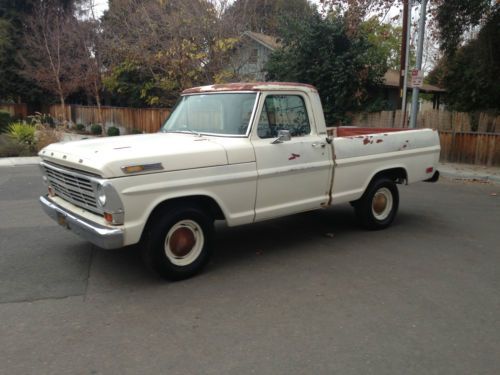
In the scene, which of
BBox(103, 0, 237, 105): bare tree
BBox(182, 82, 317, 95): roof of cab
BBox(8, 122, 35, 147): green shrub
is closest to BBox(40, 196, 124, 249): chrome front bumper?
BBox(182, 82, 317, 95): roof of cab

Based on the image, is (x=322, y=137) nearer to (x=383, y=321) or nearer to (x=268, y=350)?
(x=383, y=321)

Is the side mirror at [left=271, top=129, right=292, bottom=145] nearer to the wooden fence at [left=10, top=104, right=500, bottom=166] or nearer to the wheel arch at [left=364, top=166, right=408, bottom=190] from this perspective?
the wheel arch at [left=364, top=166, right=408, bottom=190]

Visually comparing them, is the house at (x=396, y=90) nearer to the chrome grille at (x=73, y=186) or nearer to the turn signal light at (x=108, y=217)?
the chrome grille at (x=73, y=186)

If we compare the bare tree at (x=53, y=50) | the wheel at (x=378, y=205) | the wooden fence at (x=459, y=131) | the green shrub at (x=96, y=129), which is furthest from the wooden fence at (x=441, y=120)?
the bare tree at (x=53, y=50)

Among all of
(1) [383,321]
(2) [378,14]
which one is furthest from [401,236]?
(2) [378,14]

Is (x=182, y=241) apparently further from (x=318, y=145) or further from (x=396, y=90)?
(x=396, y=90)

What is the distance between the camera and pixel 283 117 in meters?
5.33

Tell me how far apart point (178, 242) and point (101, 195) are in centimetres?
96

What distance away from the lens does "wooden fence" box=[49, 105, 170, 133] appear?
2306 centimetres

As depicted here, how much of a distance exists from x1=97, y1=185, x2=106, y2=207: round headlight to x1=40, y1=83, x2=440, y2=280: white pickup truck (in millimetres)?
12

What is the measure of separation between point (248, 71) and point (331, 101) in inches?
229

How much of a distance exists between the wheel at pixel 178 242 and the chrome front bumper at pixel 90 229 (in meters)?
0.39

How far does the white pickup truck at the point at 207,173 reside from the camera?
4.15 meters

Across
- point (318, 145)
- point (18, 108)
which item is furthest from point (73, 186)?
point (18, 108)
